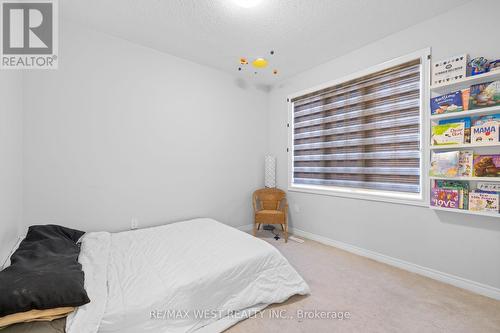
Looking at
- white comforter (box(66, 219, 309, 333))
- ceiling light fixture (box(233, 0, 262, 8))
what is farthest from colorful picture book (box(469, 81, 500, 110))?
white comforter (box(66, 219, 309, 333))

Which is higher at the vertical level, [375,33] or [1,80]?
[375,33]

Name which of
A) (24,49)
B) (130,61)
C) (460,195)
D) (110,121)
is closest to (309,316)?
(460,195)

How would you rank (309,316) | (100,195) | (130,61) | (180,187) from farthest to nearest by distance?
1. (180,187)
2. (130,61)
3. (100,195)
4. (309,316)

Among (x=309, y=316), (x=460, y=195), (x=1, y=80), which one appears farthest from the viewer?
(x=460, y=195)

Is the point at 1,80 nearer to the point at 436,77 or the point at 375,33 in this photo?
the point at 375,33

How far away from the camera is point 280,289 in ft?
6.26

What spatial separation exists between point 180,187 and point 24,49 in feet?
7.04

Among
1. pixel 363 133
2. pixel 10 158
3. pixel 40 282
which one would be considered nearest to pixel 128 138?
A: pixel 10 158

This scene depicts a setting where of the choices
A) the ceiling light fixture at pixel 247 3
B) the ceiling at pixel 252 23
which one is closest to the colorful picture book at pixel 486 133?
the ceiling at pixel 252 23

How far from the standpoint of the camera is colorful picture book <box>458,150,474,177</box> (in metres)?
2.02

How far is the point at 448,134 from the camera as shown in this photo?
7.04 feet

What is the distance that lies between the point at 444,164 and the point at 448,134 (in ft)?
0.98

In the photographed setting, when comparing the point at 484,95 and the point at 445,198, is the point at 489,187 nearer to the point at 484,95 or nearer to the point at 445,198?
the point at 445,198

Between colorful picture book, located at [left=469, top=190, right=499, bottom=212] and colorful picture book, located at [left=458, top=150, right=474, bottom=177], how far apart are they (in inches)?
7.2
